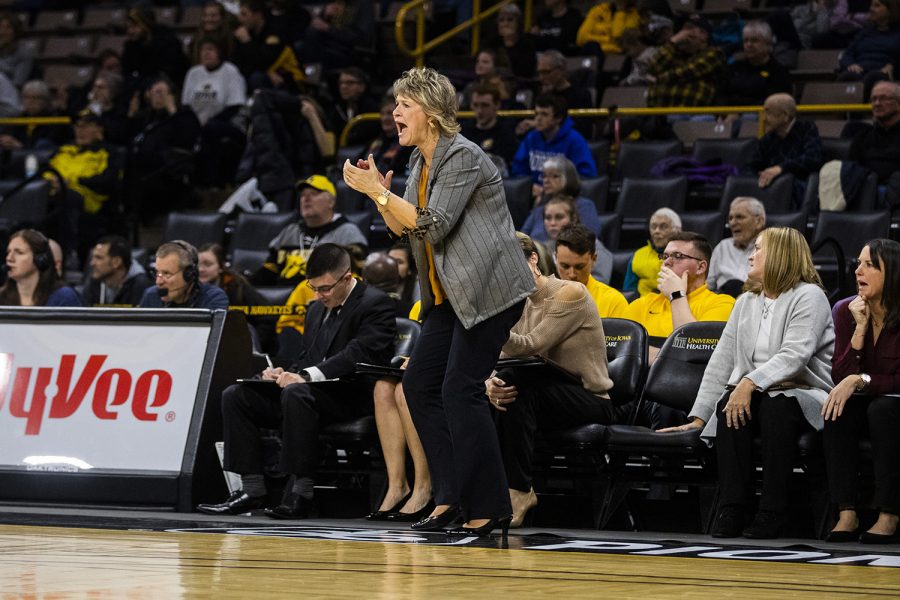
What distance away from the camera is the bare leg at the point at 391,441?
21.1ft

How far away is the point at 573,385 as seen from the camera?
622 centimetres

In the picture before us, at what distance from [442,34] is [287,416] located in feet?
27.4

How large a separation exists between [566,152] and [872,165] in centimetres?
215

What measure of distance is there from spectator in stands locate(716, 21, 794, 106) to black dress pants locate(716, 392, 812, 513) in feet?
18.2

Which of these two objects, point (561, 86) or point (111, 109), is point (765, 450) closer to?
point (561, 86)

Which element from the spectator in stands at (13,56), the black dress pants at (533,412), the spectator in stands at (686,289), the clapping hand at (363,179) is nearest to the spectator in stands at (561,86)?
the spectator in stands at (686,289)

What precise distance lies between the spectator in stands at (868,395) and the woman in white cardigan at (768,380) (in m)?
0.11

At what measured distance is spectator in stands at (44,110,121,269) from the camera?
11.3 meters

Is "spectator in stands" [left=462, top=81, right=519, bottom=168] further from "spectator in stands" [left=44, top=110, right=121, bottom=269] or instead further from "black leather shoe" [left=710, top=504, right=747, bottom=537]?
"black leather shoe" [left=710, top=504, right=747, bottom=537]

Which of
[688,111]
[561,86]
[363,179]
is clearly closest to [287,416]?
[363,179]

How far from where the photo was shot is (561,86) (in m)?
11.2

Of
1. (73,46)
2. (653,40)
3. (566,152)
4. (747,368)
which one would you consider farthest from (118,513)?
(73,46)

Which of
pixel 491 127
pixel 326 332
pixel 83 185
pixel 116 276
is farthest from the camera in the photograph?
pixel 83 185

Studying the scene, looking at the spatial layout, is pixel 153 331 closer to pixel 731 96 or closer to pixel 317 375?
pixel 317 375
